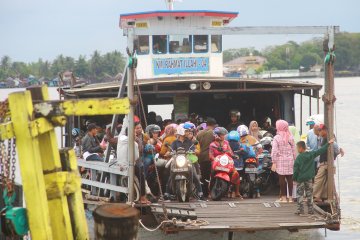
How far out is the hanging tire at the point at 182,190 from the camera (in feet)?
41.1

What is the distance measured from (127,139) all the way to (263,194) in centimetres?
280

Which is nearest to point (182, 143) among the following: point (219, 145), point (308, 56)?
point (219, 145)

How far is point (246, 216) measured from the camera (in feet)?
39.0

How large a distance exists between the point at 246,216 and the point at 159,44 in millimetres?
8460

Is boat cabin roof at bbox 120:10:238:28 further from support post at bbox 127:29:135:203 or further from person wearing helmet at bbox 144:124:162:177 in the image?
support post at bbox 127:29:135:203

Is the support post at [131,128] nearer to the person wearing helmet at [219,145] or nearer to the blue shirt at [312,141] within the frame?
the person wearing helmet at [219,145]

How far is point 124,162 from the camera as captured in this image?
12.4 m

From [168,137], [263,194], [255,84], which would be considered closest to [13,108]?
[168,137]

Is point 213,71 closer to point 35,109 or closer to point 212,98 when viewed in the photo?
point 212,98

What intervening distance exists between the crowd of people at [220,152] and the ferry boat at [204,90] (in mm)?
349

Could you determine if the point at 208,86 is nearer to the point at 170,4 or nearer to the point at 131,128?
the point at 131,128

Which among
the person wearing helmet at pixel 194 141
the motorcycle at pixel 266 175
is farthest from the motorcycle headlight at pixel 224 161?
the motorcycle at pixel 266 175

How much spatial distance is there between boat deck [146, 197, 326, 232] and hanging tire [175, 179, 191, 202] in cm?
15

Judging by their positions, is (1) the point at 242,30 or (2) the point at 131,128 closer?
(2) the point at 131,128
